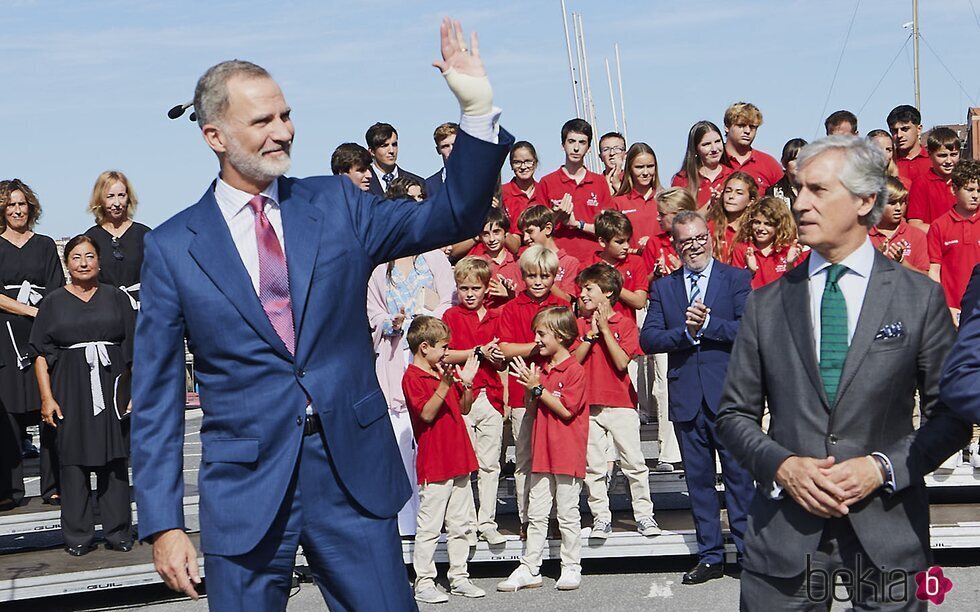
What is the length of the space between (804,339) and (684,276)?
3.89m

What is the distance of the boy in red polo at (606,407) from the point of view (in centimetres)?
767

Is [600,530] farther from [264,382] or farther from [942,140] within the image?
[264,382]

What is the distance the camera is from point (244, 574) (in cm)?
358

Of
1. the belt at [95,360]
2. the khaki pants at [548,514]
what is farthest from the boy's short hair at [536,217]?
the belt at [95,360]

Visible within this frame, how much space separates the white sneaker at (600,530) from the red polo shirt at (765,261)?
1711 mm

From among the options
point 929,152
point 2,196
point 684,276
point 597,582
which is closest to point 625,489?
point 597,582

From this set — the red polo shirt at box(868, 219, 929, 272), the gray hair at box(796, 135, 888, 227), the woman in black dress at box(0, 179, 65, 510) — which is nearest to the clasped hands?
the gray hair at box(796, 135, 888, 227)

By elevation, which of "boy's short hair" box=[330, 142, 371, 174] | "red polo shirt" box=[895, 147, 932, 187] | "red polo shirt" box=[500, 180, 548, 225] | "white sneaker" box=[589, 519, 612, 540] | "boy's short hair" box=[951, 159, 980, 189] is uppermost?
"boy's short hair" box=[330, 142, 371, 174]

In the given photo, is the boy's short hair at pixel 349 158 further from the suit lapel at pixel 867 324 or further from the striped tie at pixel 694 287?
the suit lapel at pixel 867 324

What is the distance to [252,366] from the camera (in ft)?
11.7

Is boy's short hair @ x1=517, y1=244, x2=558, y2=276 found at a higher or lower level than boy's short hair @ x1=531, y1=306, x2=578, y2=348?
higher

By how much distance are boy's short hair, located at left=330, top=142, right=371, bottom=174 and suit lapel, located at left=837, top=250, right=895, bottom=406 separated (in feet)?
17.1

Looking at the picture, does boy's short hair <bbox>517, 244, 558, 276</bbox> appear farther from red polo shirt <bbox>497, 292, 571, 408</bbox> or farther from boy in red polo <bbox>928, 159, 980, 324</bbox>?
boy in red polo <bbox>928, 159, 980, 324</bbox>

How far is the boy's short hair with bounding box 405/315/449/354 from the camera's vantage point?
7.33 metres
